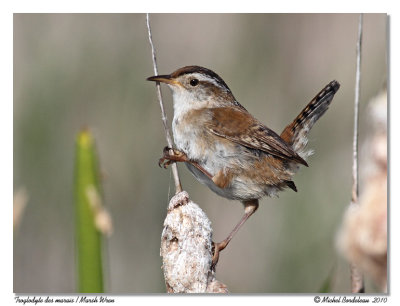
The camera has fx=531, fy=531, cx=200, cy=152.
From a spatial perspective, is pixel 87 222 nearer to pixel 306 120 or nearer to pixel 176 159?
pixel 176 159

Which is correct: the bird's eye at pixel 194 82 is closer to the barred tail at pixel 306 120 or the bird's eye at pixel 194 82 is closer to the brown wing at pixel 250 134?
the brown wing at pixel 250 134

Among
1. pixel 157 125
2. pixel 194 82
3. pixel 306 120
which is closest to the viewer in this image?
pixel 194 82

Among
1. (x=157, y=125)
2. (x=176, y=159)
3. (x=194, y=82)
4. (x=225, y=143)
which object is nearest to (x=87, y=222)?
(x=176, y=159)

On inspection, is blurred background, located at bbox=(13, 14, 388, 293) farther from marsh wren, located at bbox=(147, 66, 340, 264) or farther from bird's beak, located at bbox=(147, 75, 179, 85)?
bird's beak, located at bbox=(147, 75, 179, 85)

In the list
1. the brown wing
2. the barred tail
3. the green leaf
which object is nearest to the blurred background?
the barred tail

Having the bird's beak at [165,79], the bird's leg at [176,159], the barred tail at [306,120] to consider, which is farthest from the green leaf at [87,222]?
the barred tail at [306,120]
